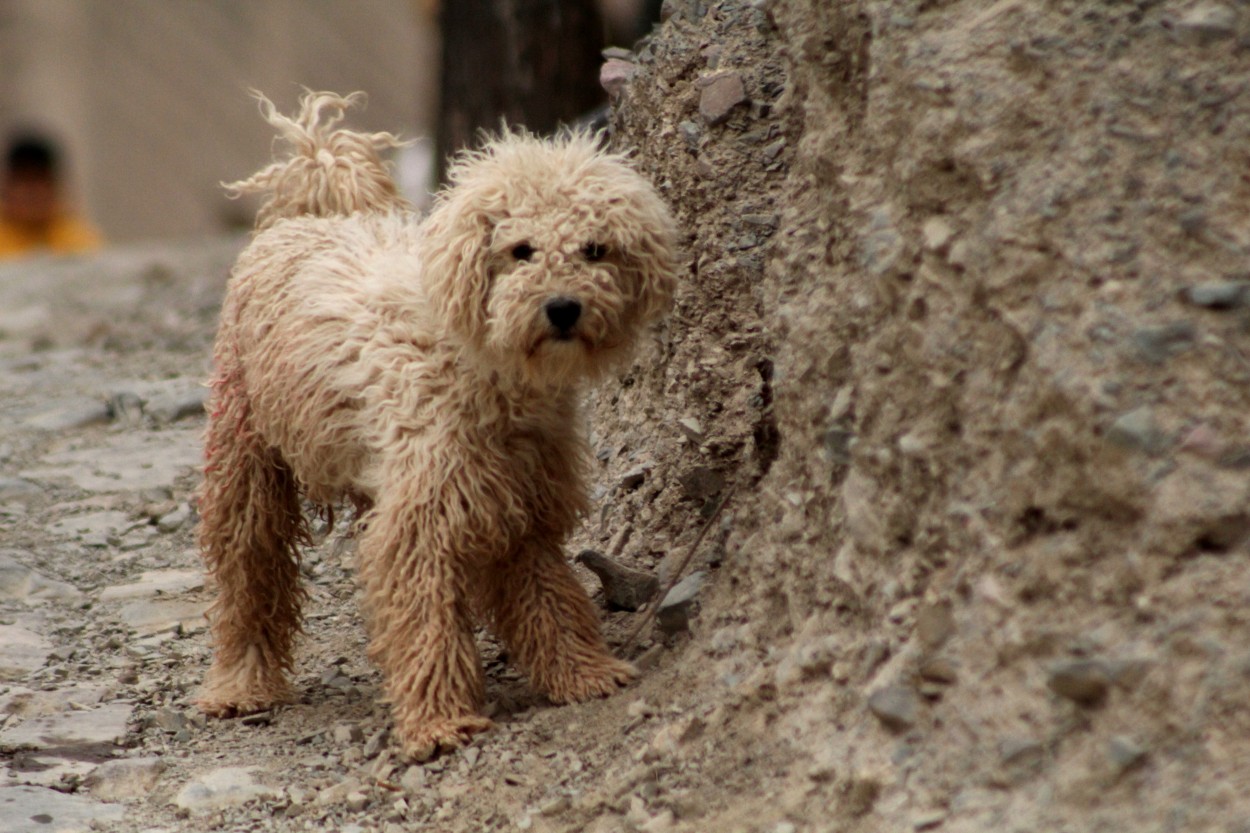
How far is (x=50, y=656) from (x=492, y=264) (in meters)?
2.84

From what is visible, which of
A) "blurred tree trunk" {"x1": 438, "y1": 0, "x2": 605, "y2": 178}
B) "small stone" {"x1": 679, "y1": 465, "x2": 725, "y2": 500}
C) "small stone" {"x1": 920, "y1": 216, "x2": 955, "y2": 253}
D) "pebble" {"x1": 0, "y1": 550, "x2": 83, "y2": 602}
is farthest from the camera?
"blurred tree trunk" {"x1": 438, "y1": 0, "x2": 605, "y2": 178}

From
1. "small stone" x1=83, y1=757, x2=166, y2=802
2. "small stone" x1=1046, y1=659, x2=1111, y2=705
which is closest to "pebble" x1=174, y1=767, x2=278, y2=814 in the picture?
"small stone" x1=83, y1=757, x2=166, y2=802

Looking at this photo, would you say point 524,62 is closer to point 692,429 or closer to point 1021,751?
point 692,429

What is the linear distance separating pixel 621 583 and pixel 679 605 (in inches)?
21.8

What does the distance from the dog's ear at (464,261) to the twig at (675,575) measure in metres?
1.14

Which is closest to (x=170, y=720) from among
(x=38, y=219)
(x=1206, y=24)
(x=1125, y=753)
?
(x=1125, y=753)

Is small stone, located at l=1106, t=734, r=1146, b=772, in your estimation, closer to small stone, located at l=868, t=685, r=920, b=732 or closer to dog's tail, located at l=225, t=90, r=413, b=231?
small stone, located at l=868, t=685, r=920, b=732

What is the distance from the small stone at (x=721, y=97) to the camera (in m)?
5.74

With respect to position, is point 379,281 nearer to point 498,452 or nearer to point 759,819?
point 498,452

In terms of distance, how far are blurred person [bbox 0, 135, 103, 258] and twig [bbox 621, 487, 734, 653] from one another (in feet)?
39.0

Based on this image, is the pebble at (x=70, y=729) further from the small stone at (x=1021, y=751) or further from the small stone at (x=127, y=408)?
the small stone at (x=127, y=408)

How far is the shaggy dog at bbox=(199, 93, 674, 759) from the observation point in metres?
4.72

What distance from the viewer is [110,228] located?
1992cm

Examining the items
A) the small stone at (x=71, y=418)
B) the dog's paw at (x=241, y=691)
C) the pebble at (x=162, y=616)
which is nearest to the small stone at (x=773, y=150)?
the dog's paw at (x=241, y=691)
